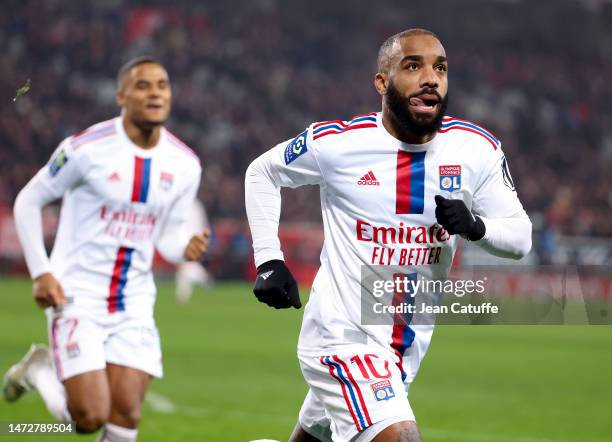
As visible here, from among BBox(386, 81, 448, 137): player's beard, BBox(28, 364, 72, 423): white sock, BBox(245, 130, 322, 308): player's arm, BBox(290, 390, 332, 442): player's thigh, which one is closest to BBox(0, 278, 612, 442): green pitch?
BBox(28, 364, 72, 423): white sock

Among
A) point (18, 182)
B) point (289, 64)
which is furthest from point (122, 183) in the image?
point (289, 64)

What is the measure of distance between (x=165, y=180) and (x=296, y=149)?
1.97 m

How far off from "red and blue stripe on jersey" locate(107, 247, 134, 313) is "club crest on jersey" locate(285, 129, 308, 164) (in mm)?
1884

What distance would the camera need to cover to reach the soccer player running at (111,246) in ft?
21.8

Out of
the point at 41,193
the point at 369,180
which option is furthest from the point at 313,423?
the point at 41,193

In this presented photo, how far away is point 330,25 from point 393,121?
97.6ft

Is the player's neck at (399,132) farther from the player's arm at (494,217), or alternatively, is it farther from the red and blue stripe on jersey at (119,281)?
the red and blue stripe on jersey at (119,281)

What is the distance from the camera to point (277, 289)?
506 centimetres

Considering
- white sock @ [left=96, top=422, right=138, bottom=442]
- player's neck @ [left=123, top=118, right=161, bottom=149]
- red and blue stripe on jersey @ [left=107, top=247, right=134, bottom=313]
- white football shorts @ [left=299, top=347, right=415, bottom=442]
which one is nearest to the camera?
white football shorts @ [left=299, top=347, right=415, bottom=442]

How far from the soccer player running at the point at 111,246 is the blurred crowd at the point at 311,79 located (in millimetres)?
18407

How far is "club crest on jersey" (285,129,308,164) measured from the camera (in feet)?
→ 17.5

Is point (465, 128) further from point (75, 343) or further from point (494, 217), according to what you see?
point (75, 343)

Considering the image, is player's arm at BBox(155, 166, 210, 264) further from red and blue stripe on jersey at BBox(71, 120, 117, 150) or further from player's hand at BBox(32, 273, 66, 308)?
player's hand at BBox(32, 273, 66, 308)

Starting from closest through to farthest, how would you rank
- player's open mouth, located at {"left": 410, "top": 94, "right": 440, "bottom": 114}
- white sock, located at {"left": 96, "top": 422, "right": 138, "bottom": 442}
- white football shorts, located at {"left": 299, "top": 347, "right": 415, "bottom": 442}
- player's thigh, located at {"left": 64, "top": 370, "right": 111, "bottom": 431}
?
white football shorts, located at {"left": 299, "top": 347, "right": 415, "bottom": 442} → player's open mouth, located at {"left": 410, "top": 94, "right": 440, "bottom": 114} → player's thigh, located at {"left": 64, "top": 370, "right": 111, "bottom": 431} → white sock, located at {"left": 96, "top": 422, "right": 138, "bottom": 442}
